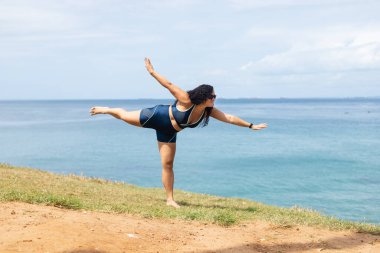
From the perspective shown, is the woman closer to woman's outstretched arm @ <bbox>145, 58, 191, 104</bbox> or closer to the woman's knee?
woman's outstretched arm @ <bbox>145, 58, 191, 104</bbox>

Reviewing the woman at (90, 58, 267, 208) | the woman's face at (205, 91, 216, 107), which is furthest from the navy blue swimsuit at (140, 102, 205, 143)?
the woman's face at (205, 91, 216, 107)

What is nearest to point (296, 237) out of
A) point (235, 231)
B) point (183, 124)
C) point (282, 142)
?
point (235, 231)

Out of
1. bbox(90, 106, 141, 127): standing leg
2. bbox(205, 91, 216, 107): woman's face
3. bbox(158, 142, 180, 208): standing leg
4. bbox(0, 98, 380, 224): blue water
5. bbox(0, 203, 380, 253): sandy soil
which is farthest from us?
bbox(0, 98, 380, 224): blue water

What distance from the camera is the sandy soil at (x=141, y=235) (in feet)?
23.4

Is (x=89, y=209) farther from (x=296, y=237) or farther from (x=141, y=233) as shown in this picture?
(x=296, y=237)

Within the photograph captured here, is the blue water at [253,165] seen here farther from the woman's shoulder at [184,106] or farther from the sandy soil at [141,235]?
the sandy soil at [141,235]

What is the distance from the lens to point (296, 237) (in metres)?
8.83

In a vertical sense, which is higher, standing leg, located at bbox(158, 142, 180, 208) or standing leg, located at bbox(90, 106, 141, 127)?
standing leg, located at bbox(90, 106, 141, 127)

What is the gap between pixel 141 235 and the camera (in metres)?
7.98

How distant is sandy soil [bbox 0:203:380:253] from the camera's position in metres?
7.12

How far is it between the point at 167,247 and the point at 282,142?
68390 millimetres

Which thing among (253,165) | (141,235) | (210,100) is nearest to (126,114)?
(210,100)

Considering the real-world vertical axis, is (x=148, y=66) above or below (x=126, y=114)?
above

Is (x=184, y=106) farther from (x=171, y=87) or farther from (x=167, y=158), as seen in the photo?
(x=167, y=158)
